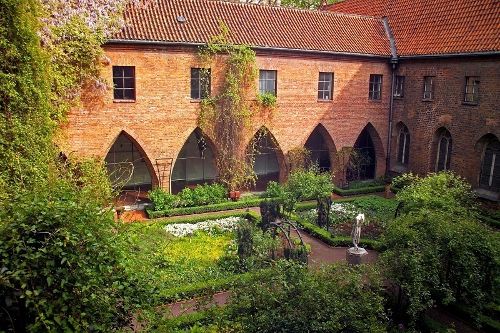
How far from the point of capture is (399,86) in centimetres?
2283

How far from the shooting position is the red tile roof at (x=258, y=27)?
57.5 ft

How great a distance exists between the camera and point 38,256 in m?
4.75

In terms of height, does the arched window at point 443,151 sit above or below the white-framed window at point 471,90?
below

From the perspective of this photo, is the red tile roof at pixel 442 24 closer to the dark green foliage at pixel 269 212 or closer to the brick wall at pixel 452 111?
the brick wall at pixel 452 111

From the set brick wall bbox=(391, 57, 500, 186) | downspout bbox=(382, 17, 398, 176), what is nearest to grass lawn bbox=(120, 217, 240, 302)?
brick wall bbox=(391, 57, 500, 186)

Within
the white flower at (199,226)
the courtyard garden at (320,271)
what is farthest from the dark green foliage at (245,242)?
the white flower at (199,226)

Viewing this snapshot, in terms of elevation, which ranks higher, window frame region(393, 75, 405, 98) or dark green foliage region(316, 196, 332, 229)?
window frame region(393, 75, 405, 98)

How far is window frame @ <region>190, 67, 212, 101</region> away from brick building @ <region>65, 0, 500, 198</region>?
0.20 feet

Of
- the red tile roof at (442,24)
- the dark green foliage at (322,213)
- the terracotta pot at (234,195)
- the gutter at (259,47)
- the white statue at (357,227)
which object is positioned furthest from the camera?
the terracotta pot at (234,195)

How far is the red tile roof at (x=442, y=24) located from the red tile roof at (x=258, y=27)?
104 centimetres

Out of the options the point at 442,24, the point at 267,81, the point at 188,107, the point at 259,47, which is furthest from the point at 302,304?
the point at 442,24

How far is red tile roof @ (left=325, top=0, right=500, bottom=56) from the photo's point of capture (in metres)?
18.2

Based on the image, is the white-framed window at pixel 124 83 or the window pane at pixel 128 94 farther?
the window pane at pixel 128 94

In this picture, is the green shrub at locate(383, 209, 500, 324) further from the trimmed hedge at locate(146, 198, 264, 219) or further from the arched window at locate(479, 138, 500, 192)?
the trimmed hedge at locate(146, 198, 264, 219)
